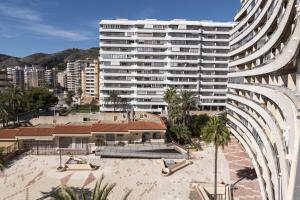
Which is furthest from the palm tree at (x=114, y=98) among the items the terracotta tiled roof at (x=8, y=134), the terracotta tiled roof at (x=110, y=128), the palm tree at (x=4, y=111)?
the terracotta tiled roof at (x=8, y=134)

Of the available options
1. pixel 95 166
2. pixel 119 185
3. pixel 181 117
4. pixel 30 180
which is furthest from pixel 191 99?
pixel 30 180

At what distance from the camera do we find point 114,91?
11431cm

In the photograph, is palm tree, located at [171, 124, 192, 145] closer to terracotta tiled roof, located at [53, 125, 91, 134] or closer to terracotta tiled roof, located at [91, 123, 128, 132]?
terracotta tiled roof, located at [91, 123, 128, 132]

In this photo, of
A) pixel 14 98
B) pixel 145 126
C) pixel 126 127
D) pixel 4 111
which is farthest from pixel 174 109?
pixel 14 98

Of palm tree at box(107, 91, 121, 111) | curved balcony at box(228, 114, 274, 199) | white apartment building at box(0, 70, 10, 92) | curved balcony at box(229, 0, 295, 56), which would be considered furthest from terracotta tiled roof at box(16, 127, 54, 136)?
white apartment building at box(0, 70, 10, 92)

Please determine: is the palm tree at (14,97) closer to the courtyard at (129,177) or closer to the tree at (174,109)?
the courtyard at (129,177)

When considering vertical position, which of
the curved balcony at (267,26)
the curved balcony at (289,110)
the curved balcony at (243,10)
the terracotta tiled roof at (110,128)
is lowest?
the terracotta tiled roof at (110,128)

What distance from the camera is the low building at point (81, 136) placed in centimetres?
6781

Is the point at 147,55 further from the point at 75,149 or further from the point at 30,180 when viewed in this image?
the point at 30,180

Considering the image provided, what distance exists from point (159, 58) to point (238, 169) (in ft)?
218

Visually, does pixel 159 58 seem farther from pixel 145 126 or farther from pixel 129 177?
pixel 129 177

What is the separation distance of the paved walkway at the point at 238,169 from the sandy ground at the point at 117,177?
1.24m

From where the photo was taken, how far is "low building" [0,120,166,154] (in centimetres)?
6781

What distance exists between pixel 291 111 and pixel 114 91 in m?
98.3
